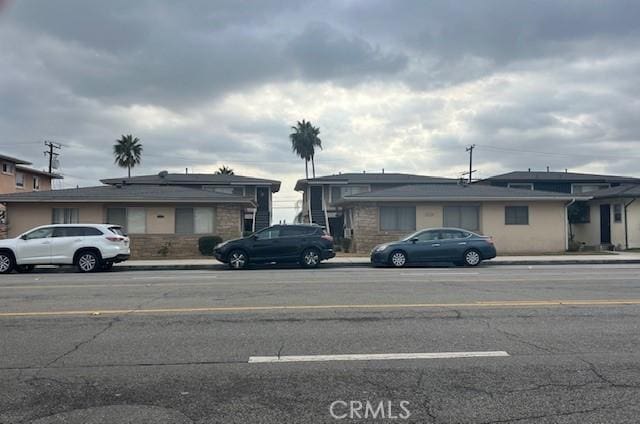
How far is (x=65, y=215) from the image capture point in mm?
27031

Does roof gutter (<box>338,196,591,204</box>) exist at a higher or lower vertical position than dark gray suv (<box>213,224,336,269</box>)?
higher

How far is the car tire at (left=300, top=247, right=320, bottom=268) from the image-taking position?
19750 mm

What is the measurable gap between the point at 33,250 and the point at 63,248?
918 mm

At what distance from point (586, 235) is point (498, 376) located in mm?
33350

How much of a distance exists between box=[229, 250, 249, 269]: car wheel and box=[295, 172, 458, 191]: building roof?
858 inches

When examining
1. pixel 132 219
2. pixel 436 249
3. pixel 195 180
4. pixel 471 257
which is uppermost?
pixel 195 180

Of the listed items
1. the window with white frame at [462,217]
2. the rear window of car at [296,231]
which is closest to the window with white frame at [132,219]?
the rear window of car at [296,231]

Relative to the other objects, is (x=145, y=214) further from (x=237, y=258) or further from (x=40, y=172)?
(x=40, y=172)

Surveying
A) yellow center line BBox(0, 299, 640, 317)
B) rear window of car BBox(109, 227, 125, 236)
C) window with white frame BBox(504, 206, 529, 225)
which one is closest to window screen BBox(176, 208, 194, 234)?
rear window of car BBox(109, 227, 125, 236)

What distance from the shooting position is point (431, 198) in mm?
26703

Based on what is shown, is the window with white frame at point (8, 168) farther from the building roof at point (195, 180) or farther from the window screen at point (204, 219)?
the window screen at point (204, 219)

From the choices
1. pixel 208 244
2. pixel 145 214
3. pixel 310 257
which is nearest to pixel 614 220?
pixel 310 257

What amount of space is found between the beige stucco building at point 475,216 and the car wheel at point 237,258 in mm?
8940

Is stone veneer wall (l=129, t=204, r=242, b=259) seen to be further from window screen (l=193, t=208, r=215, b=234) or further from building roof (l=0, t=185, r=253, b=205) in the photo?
building roof (l=0, t=185, r=253, b=205)
